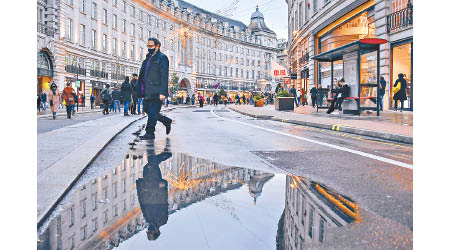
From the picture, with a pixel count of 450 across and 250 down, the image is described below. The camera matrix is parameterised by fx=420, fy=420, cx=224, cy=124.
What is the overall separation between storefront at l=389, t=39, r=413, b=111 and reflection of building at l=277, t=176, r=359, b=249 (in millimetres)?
19286

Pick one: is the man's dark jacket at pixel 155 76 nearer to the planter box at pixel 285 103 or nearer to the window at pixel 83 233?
the window at pixel 83 233

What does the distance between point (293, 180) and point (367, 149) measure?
332cm

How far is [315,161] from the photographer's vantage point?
18.5 feet

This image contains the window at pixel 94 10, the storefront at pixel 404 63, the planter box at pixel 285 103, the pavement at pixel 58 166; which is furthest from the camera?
the window at pixel 94 10

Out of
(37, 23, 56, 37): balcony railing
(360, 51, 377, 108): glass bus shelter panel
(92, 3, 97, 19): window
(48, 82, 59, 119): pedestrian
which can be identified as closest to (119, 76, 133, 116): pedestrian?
(48, 82, 59, 119): pedestrian

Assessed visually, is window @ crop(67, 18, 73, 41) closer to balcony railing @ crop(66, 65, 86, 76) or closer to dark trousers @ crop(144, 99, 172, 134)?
balcony railing @ crop(66, 65, 86, 76)

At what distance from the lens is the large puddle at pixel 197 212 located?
8.28 ft

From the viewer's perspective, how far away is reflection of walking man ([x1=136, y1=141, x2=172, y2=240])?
9.24 ft

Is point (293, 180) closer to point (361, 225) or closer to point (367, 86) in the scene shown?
point (361, 225)

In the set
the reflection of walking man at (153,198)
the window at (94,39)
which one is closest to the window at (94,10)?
the window at (94,39)

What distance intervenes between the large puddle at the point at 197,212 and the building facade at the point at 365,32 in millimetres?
13925

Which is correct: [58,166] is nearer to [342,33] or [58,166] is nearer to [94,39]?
[342,33]

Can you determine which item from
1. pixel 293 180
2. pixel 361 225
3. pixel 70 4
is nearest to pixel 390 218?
pixel 361 225

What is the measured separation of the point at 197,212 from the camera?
3.09 meters
